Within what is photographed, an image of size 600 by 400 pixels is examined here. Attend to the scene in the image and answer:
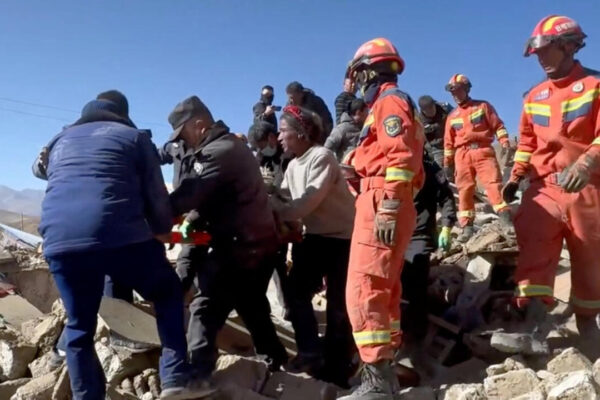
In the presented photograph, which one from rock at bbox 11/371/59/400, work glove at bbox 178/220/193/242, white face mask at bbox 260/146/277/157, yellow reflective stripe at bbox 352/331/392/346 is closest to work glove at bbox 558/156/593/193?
yellow reflective stripe at bbox 352/331/392/346

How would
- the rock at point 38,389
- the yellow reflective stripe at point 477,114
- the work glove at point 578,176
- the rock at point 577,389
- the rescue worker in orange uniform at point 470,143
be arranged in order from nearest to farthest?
the rock at point 577,389, the work glove at point 578,176, the rock at point 38,389, the rescue worker in orange uniform at point 470,143, the yellow reflective stripe at point 477,114

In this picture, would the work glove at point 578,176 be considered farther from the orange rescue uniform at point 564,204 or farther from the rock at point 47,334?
the rock at point 47,334

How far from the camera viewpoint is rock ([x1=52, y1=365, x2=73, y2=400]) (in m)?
4.21

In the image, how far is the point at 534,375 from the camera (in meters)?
3.59

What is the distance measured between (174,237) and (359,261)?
1.18 m

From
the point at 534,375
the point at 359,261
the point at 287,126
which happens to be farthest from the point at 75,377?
the point at 534,375

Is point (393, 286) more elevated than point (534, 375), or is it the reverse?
point (393, 286)

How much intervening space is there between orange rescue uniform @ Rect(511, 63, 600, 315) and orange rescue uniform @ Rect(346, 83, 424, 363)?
899 millimetres

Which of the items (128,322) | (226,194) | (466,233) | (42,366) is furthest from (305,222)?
(466,233)

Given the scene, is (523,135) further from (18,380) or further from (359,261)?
(18,380)

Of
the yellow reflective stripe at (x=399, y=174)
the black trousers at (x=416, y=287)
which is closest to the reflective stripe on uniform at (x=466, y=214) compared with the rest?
the black trousers at (x=416, y=287)

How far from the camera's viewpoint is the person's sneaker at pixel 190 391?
364 centimetres

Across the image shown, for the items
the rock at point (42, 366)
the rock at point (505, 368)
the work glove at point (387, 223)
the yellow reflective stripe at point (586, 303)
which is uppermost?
the work glove at point (387, 223)

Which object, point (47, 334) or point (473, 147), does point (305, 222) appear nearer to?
point (47, 334)
